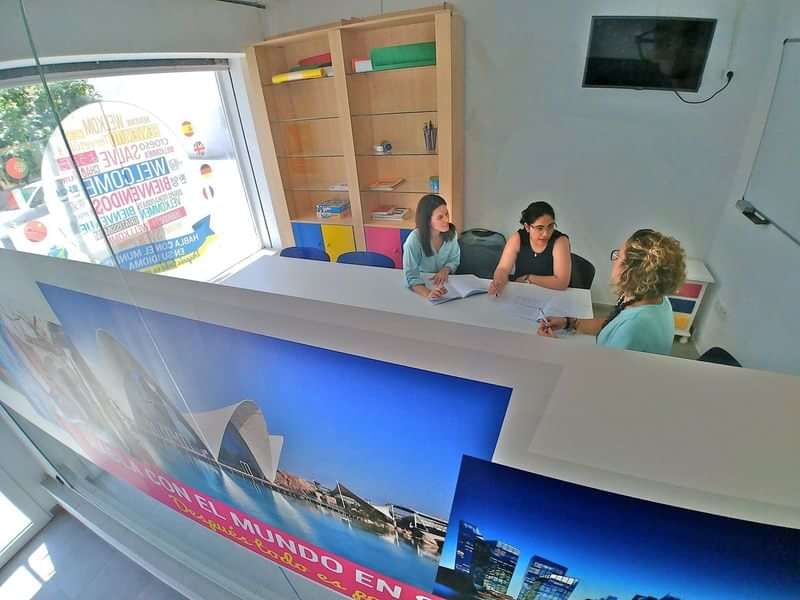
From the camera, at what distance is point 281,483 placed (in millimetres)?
623

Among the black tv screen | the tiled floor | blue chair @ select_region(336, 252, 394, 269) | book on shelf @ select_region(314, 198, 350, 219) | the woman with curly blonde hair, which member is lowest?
the tiled floor

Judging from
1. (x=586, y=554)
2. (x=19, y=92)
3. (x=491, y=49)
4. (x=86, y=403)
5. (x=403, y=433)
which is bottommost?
(x=86, y=403)

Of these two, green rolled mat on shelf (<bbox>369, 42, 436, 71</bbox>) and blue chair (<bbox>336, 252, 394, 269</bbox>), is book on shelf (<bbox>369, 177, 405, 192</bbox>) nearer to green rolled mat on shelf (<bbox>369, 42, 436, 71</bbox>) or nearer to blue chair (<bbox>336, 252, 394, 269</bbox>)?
green rolled mat on shelf (<bbox>369, 42, 436, 71</bbox>)

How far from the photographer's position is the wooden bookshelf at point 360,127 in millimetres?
1707

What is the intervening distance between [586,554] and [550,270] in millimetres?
1091

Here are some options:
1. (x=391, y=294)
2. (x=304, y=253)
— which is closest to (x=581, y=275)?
(x=391, y=294)

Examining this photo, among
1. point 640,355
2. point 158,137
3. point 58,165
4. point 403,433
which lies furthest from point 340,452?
point 158,137

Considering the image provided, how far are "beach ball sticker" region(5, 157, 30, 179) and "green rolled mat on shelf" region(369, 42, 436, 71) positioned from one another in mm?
1716

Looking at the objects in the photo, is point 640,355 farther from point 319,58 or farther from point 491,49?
point 319,58

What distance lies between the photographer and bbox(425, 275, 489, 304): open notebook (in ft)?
3.50

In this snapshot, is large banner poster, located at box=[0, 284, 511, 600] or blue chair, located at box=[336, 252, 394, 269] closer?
large banner poster, located at box=[0, 284, 511, 600]

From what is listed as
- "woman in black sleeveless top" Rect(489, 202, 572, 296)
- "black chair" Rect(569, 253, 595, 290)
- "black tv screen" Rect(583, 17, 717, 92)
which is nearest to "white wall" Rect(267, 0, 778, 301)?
"black tv screen" Rect(583, 17, 717, 92)

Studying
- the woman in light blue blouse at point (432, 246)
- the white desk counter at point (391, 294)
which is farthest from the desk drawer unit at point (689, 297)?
the woman in light blue blouse at point (432, 246)

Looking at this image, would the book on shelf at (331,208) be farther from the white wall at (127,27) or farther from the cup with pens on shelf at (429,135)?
the white wall at (127,27)
